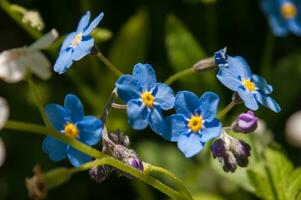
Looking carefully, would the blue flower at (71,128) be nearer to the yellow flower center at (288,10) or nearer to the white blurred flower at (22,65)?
the white blurred flower at (22,65)

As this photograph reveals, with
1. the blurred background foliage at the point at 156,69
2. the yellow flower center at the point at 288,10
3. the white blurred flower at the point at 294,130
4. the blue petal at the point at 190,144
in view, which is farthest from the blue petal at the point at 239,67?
the yellow flower center at the point at 288,10

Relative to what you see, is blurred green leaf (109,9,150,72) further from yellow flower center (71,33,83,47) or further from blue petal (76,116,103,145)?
blue petal (76,116,103,145)

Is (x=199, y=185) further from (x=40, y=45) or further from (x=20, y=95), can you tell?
(x=40, y=45)

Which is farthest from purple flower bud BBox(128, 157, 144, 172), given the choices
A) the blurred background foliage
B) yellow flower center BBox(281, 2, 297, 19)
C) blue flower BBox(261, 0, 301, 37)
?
yellow flower center BBox(281, 2, 297, 19)

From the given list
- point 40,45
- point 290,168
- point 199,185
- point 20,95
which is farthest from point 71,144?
point 20,95

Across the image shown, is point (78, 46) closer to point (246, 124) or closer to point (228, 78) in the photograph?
point (228, 78)

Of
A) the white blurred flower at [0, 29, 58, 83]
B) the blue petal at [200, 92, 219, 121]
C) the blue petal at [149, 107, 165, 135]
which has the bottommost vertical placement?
the blue petal at [200, 92, 219, 121]

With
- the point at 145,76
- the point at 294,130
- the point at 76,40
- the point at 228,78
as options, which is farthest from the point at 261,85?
the point at 294,130
